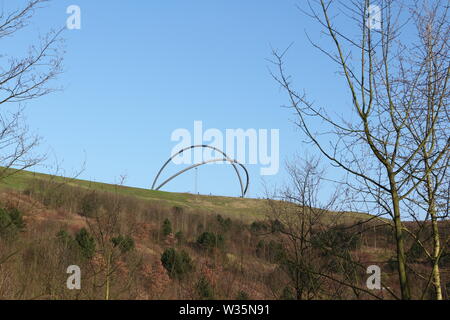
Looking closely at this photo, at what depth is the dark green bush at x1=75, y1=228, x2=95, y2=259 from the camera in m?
24.0

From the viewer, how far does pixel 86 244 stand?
81.2ft

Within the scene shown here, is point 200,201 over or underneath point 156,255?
over

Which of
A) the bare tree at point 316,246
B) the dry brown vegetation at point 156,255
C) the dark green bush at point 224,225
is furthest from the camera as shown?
the dark green bush at point 224,225

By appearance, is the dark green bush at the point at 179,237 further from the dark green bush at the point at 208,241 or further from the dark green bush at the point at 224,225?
the dark green bush at the point at 224,225

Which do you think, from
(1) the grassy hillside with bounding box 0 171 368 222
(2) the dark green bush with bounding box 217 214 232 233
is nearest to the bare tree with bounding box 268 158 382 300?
(2) the dark green bush with bounding box 217 214 232 233

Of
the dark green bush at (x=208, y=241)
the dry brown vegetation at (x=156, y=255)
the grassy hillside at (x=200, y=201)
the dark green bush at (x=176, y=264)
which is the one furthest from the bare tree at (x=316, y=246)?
the grassy hillside at (x=200, y=201)

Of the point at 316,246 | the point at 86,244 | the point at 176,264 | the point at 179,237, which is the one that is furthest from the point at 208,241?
the point at 316,246

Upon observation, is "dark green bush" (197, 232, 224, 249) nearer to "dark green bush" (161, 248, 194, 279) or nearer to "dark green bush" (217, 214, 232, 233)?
"dark green bush" (161, 248, 194, 279)

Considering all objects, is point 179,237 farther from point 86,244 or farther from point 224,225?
point 86,244

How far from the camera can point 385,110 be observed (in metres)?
4.98

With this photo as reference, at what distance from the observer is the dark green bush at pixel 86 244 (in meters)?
24.0

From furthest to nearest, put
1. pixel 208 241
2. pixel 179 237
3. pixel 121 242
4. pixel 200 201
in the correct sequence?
1. pixel 200 201
2. pixel 179 237
3. pixel 208 241
4. pixel 121 242
